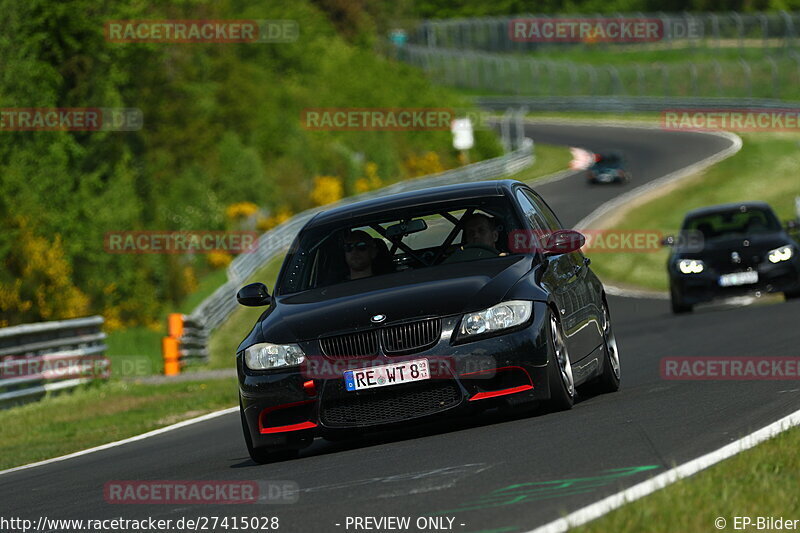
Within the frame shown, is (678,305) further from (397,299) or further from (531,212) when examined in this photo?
(397,299)

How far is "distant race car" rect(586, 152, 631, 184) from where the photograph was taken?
61219 millimetres

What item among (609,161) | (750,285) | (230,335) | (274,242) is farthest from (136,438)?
(609,161)

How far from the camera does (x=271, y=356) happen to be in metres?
9.27

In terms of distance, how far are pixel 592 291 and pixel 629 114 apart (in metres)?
78.2

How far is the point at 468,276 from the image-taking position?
31.1 feet

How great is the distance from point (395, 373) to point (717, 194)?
4592cm

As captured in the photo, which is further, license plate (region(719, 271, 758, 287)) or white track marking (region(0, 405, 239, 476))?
license plate (region(719, 271, 758, 287))

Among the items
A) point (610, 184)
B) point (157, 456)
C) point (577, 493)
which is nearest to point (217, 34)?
point (610, 184)

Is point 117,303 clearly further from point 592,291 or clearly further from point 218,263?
point 592,291

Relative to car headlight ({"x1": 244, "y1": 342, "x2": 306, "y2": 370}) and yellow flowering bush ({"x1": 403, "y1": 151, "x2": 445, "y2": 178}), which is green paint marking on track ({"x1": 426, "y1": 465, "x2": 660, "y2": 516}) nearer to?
car headlight ({"x1": 244, "y1": 342, "x2": 306, "y2": 370})

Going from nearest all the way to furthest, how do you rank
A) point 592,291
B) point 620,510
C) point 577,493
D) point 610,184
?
Answer: point 620,510 < point 577,493 < point 592,291 < point 610,184
